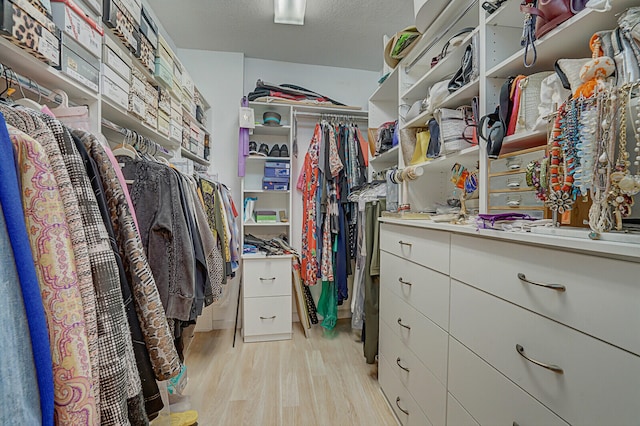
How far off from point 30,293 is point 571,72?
48.0 inches

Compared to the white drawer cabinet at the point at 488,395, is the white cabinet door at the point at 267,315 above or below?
below

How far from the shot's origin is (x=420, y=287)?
1125 mm

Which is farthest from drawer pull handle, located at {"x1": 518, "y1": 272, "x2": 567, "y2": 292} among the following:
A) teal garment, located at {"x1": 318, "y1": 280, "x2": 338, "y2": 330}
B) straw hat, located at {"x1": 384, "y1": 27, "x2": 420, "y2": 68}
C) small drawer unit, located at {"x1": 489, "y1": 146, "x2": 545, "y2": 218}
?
teal garment, located at {"x1": 318, "y1": 280, "x2": 338, "y2": 330}

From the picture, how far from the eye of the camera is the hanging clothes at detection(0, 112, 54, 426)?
1.19ft

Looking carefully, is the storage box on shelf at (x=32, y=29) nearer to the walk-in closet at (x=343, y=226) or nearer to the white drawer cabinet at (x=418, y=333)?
the walk-in closet at (x=343, y=226)

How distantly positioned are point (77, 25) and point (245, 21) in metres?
1.38

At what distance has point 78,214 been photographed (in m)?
0.46

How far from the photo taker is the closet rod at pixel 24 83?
70 cm

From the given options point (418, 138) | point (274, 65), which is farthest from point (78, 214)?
point (274, 65)

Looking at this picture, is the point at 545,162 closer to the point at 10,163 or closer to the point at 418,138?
the point at 418,138

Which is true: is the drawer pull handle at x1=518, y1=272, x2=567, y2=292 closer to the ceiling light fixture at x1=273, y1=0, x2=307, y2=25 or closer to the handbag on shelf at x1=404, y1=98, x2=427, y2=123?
the handbag on shelf at x1=404, y1=98, x2=427, y2=123

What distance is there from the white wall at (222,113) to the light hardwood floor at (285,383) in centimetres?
22

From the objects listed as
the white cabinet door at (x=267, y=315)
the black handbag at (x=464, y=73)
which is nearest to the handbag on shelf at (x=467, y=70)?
the black handbag at (x=464, y=73)

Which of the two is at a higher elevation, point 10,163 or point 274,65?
point 274,65
